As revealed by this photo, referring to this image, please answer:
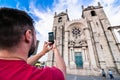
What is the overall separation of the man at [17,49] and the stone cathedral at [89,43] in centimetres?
1893

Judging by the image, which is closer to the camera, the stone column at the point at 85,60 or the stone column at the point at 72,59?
the stone column at the point at 85,60

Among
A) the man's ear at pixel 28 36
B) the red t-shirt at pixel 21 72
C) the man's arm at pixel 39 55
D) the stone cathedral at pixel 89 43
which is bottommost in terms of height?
the red t-shirt at pixel 21 72

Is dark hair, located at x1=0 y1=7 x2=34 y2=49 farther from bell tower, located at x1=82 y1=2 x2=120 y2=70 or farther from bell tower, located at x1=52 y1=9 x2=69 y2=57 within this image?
bell tower, located at x1=52 y1=9 x2=69 y2=57

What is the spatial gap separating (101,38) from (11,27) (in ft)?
76.7

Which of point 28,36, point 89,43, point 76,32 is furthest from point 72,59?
point 28,36

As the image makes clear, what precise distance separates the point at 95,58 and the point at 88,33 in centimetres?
580

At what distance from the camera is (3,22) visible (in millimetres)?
652

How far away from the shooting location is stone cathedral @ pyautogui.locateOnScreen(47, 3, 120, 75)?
1917 cm

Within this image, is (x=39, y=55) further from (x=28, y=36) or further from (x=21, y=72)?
(x=21, y=72)

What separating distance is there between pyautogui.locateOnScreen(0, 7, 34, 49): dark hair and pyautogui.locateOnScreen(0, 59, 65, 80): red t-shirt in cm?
13

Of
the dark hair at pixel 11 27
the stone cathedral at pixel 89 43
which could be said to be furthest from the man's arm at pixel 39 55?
the stone cathedral at pixel 89 43

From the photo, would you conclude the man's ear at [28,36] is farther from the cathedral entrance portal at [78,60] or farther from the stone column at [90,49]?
the cathedral entrance portal at [78,60]

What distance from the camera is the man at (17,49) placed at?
552mm

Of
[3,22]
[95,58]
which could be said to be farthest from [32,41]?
[95,58]
